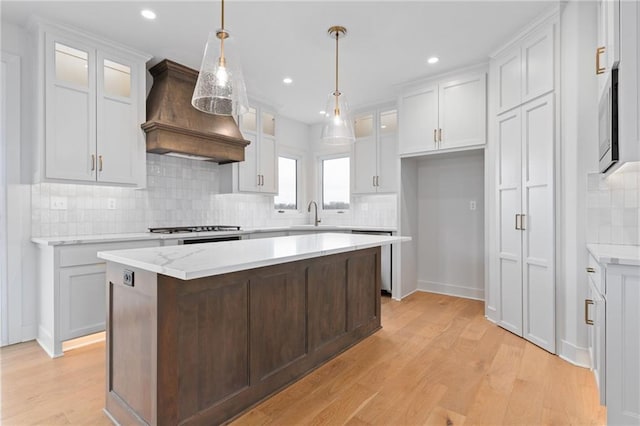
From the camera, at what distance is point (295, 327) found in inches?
90.6

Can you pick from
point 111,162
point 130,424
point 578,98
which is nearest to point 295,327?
point 130,424

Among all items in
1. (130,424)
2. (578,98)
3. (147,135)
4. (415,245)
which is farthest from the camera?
(415,245)

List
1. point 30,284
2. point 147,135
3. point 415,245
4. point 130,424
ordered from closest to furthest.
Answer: point 130,424, point 30,284, point 147,135, point 415,245

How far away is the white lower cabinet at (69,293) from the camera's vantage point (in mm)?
2689

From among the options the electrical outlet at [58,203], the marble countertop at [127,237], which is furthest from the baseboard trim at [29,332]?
the electrical outlet at [58,203]

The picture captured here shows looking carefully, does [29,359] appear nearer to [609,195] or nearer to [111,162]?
[111,162]

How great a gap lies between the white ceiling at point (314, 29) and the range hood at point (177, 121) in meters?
0.17

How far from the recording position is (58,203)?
3156 millimetres

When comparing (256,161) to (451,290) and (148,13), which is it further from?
(451,290)

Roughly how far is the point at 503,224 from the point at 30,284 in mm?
4457

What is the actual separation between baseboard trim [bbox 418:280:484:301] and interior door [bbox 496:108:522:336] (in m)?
1.06

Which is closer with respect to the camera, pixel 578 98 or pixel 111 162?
pixel 578 98

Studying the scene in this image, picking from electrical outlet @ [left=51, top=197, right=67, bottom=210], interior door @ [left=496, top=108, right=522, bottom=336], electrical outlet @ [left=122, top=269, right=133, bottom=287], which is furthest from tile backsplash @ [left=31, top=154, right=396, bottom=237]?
electrical outlet @ [left=122, top=269, right=133, bottom=287]

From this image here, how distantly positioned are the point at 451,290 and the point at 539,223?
1968mm
